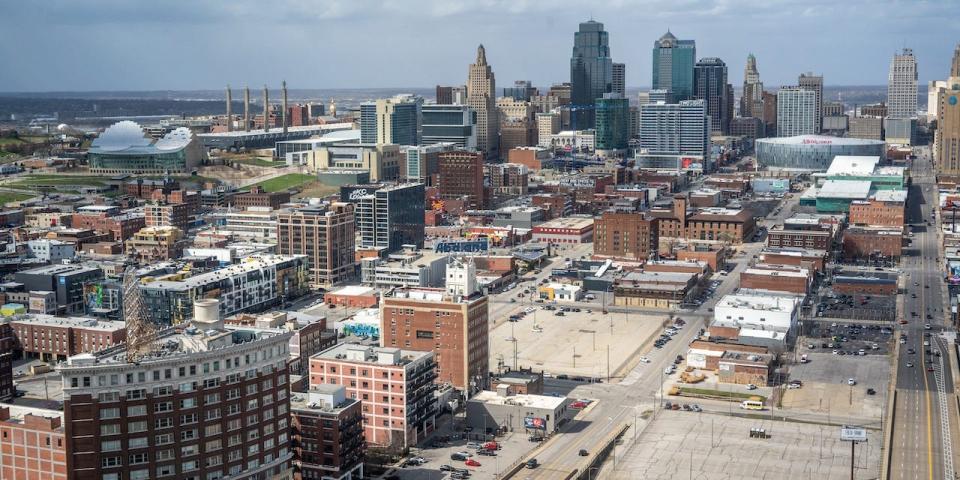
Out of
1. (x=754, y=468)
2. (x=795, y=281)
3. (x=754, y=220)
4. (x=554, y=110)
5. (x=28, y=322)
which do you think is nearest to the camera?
(x=754, y=468)

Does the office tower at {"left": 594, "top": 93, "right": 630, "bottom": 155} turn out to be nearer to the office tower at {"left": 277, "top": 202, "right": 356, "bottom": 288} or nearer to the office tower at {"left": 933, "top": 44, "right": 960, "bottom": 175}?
the office tower at {"left": 933, "top": 44, "right": 960, "bottom": 175}

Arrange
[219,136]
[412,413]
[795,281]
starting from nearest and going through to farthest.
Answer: [412,413] < [795,281] < [219,136]

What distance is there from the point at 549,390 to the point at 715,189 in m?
71.8

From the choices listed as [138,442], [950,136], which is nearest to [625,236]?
[138,442]

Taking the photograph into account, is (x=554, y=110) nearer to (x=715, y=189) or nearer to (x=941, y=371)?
(x=715, y=189)

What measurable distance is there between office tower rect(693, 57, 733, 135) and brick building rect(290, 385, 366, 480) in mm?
156237

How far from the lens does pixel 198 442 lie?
98.5ft

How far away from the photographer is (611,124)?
6102 inches

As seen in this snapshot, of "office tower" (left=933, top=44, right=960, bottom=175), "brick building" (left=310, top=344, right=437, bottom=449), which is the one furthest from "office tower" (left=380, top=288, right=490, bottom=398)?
"office tower" (left=933, top=44, right=960, bottom=175)

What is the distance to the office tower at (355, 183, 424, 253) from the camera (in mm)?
79500

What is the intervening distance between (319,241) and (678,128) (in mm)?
78767

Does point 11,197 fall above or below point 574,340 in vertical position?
above

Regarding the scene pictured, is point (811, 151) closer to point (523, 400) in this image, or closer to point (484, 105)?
point (484, 105)

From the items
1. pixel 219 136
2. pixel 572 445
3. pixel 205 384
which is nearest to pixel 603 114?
pixel 219 136
